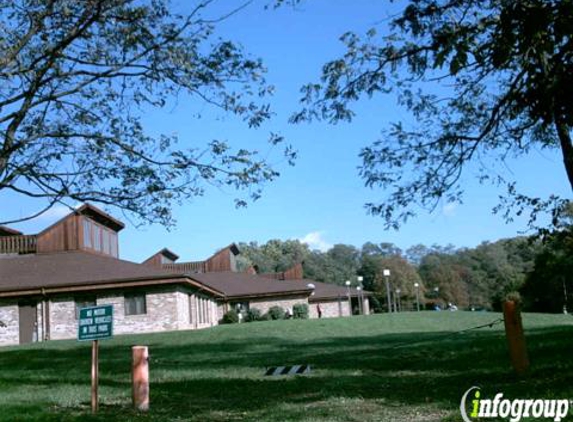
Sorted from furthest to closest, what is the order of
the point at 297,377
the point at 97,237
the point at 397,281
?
1. the point at 397,281
2. the point at 97,237
3. the point at 297,377

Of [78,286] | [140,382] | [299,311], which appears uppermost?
[78,286]

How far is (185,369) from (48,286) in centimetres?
2042

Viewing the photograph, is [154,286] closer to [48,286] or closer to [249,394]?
[48,286]

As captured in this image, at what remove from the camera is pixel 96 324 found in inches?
394

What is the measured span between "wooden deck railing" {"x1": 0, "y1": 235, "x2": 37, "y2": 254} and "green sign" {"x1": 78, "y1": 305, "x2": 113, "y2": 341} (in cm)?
3219

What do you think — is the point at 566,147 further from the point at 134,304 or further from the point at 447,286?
the point at 447,286

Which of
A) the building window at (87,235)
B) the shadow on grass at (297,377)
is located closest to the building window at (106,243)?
the building window at (87,235)

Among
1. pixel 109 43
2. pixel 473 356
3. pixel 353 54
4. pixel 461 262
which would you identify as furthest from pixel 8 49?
pixel 461 262

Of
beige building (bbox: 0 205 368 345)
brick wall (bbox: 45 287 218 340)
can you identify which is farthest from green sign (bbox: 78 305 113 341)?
brick wall (bbox: 45 287 218 340)

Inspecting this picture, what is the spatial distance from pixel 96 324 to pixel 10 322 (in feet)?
91.3

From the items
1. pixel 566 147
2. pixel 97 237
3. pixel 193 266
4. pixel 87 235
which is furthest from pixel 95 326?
pixel 193 266

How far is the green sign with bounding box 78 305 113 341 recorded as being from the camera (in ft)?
32.7

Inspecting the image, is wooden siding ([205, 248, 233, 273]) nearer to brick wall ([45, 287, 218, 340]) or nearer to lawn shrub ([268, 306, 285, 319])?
lawn shrub ([268, 306, 285, 319])

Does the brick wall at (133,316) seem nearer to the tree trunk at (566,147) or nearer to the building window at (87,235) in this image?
the building window at (87,235)
